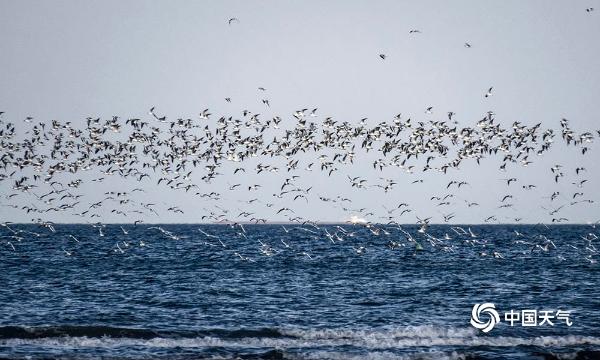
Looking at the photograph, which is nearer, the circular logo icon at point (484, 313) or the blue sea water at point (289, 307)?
the blue sea water at point (289, 307)

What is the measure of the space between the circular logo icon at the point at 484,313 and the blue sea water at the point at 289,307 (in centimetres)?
53

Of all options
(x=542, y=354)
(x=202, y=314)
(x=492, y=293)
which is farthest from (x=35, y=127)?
(x=542, y=354)

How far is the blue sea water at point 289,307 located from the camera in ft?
113

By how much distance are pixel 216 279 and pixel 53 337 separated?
25.6 metres

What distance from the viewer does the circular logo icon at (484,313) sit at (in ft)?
131

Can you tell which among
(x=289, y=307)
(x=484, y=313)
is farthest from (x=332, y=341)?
(x=484, y=313)

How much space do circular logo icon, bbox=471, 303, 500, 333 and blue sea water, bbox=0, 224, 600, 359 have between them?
20.9 inches

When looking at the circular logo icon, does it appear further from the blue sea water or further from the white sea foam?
the white sea foam

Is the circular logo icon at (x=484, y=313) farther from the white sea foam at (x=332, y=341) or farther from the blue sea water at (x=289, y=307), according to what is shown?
the white sea foam at (x=332, y=341)

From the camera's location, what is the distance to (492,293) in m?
53.6

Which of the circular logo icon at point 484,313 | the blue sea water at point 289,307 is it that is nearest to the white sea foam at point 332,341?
the blue sea water at point 289,307

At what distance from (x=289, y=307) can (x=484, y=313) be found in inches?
434

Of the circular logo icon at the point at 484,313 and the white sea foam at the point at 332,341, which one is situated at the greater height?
the circular logo icon at the point at 484,313

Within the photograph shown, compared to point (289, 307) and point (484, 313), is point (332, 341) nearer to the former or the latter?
point (289, 307)
